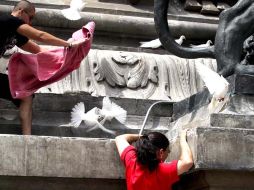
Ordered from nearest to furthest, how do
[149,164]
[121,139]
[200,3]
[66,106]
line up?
[149,164], [121,139], [66,106], [200,3]

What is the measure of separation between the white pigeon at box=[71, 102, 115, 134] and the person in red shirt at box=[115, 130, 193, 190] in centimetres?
133

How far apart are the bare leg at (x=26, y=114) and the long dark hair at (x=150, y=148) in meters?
1.33

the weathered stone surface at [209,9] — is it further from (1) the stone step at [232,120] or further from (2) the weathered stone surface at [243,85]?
(1) the stone step at [232,120]

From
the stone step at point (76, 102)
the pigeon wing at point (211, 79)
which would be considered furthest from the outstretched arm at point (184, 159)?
the stone step at point (76, 102)

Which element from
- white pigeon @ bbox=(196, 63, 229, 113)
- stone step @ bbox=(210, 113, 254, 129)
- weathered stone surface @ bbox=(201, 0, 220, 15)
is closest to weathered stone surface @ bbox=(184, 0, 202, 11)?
weathered stone surface @ bbox=(201, 0, 220, 15)

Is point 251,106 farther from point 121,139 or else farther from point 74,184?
point 74,184

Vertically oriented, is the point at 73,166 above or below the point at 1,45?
below

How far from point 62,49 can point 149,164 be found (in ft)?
5.66

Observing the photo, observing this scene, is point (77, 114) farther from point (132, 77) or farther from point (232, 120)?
point (232, 120)

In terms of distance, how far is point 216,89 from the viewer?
5742 millimetres

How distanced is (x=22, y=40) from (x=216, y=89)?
169cm

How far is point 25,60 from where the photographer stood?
645 centimetres

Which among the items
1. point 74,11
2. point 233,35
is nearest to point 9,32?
point 74,11

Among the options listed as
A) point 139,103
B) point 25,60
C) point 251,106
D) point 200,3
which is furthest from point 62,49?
point 200,3
